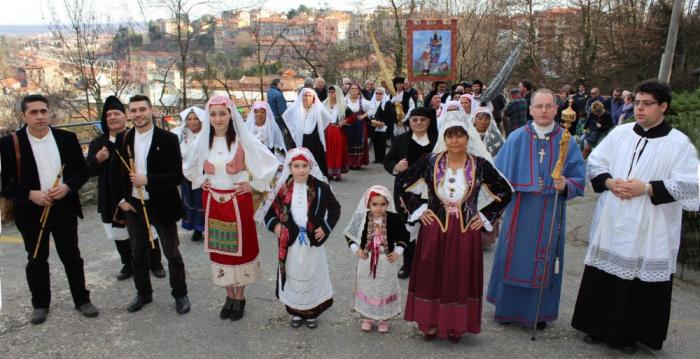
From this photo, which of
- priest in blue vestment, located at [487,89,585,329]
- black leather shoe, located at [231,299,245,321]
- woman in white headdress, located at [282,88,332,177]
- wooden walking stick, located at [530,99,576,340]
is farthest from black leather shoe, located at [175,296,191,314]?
woman in white headdress, located at [282,88,332,177]

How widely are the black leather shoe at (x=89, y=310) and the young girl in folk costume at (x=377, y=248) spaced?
235 cm

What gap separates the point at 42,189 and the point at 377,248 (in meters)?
2.78

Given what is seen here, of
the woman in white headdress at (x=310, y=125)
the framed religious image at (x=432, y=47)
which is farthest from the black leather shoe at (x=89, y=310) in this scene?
the framed religious image at (x=432, y=47)

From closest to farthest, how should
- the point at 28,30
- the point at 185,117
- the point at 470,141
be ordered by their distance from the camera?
the point at 470,141
the point at 185,117
the point at 28,30

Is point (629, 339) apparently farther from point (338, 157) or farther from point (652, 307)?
point (338, 157)

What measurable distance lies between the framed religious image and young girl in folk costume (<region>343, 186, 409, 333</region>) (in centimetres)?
953

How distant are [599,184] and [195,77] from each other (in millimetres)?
16163

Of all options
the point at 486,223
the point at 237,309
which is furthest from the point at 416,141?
the point at 237,309

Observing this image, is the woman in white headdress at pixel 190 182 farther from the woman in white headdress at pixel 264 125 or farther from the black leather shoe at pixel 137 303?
the woman in white headdress at pixel 264 125

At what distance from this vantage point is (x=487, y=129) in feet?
20.5

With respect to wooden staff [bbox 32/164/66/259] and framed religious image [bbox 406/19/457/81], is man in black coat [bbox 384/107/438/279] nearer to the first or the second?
wooden staff [bbox 32/164/66/259]

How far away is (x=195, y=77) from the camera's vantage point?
17938 mm

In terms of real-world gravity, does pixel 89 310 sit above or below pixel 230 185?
below

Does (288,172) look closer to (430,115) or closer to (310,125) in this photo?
(430,115)
